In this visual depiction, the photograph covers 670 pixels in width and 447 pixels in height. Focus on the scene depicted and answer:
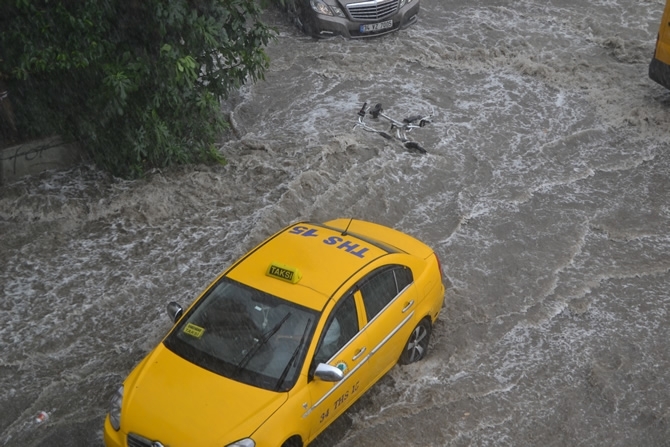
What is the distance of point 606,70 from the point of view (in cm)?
1453

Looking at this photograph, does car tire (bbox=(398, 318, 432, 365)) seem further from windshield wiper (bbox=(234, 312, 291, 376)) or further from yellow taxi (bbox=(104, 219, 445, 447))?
windshield wiper (bbox=(234, 312, 291, 376))

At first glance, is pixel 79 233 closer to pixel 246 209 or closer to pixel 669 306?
pixel 246 209

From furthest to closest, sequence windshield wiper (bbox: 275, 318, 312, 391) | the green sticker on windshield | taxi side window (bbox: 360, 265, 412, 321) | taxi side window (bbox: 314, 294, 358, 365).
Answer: taxi side window (bbox: 360, 265, 412, 321) → the green sticker on windshield → taxi side window (bbox: 314, 294, 358, 365) → windshield wiper (bbox: 275, 318, 312, 391)

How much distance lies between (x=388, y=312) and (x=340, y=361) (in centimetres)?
79

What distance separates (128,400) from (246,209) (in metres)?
4.76

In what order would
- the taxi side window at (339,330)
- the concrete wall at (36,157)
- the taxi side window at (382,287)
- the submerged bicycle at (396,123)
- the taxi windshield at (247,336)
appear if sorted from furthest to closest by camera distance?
the submerged bicycle at (396,123) → the concrete wall at (36,157) → the taxi side window at (382,287) → the taxi side window at (339,330) → the taxi windshield at (247,336)

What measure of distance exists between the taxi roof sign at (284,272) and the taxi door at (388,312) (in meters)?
0.61

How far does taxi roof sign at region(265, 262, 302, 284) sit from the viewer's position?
6653 mm

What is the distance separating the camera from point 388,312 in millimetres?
7078

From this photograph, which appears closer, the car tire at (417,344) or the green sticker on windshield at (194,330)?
the green sticker on windshield at (194,330)

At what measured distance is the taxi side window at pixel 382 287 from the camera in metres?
6.91

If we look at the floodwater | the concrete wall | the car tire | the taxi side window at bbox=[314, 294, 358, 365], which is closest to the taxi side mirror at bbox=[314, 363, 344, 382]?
the taxi side window at bbox=[314, 294, 358, 365]

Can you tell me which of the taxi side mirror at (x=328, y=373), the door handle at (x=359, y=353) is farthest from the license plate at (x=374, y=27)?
the taxi side mirror at (x=328, y=373)

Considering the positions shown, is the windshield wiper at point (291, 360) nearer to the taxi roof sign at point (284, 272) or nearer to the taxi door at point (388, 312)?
the taxi roof sign at point (284, 272)
